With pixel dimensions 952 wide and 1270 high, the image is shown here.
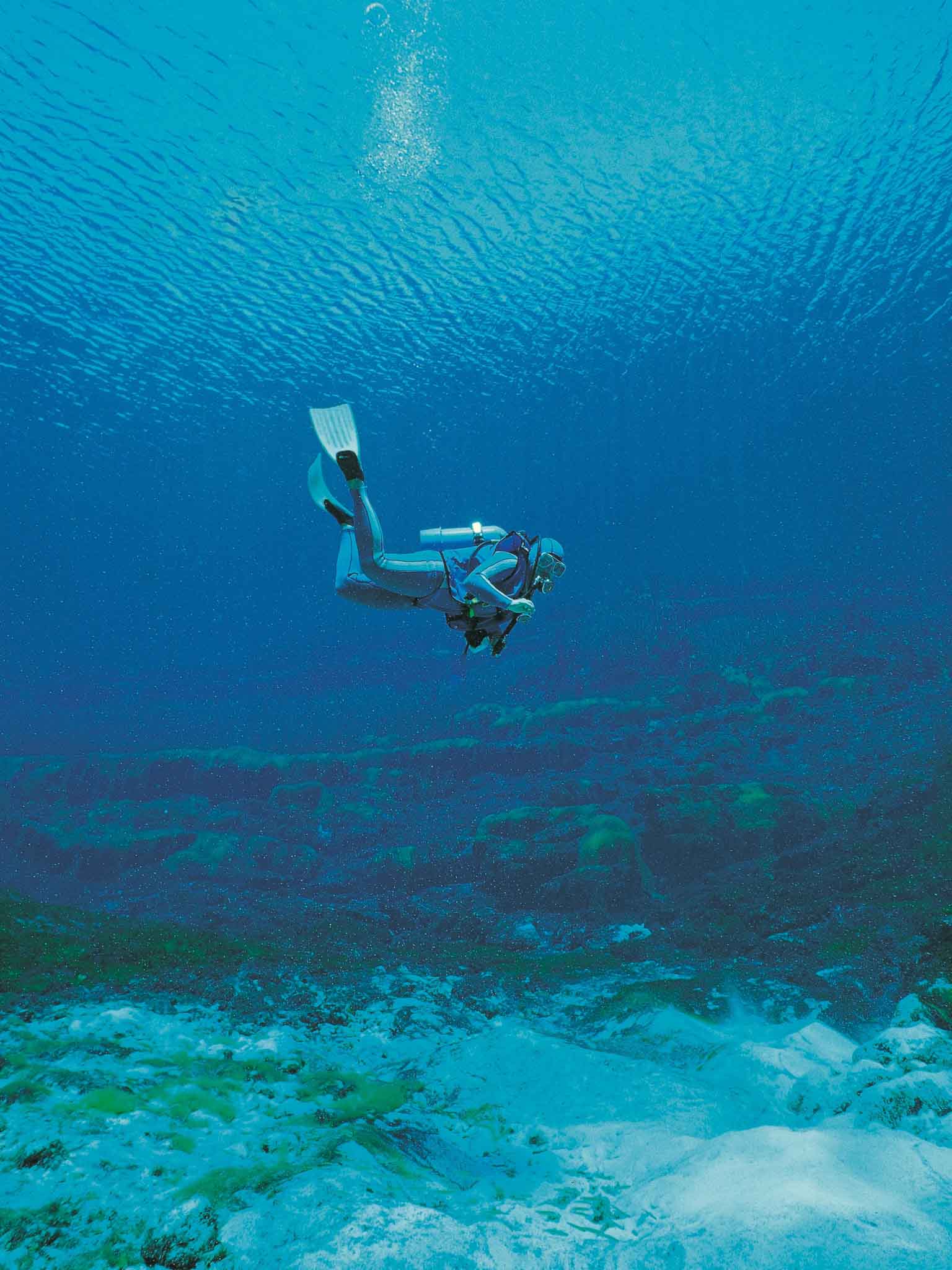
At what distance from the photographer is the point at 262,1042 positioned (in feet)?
11.8

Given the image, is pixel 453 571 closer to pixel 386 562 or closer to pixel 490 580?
pixel 490 580

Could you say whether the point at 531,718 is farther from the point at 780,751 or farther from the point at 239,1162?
the point at 239,1162

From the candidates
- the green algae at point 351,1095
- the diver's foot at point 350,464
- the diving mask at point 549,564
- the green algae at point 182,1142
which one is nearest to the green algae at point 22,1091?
the green algae at point 182,1142

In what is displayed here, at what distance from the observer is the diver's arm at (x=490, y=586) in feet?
11.8

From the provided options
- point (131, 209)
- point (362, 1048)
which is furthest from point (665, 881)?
point (131, 209)

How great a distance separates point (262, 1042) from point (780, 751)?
12.1m

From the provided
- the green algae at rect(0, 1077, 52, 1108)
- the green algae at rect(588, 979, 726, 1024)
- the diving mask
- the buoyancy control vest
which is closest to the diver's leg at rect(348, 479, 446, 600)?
the buoyancy control vest

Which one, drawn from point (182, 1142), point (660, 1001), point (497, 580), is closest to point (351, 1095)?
point (182, 1142)

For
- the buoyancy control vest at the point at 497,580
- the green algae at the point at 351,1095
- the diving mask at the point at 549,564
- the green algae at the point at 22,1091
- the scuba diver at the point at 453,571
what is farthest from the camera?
the diving mask at the point at 549,564

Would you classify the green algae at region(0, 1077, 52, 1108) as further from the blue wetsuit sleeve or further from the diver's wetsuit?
the blue wetsuit sleeve

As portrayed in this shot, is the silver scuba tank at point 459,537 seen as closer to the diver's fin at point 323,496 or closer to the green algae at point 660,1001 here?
the diver's fin at point 323,496

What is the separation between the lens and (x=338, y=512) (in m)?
3.91

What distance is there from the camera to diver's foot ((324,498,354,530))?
389cm

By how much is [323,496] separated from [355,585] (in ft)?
2.13
